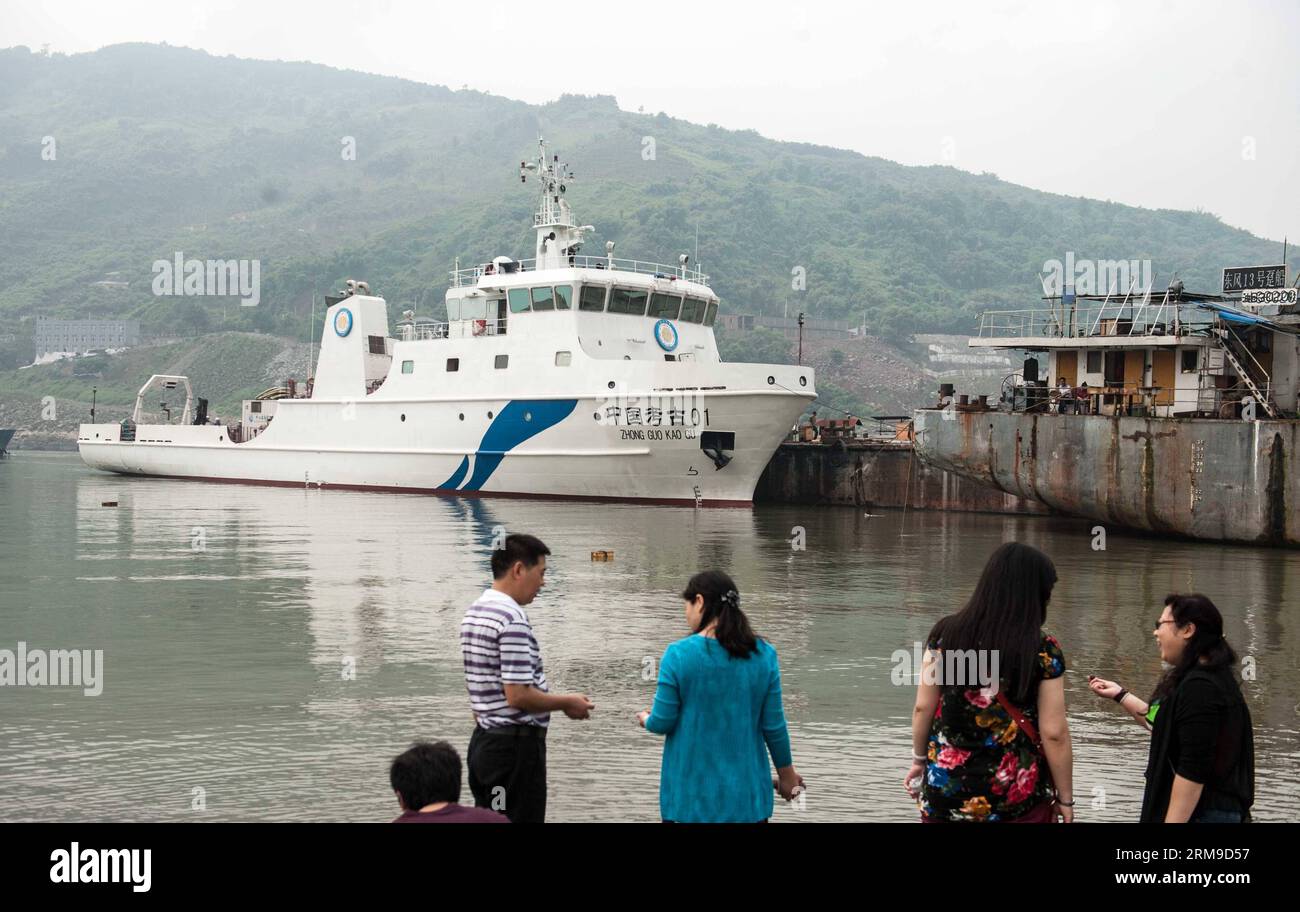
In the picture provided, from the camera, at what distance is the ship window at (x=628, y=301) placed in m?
34.6

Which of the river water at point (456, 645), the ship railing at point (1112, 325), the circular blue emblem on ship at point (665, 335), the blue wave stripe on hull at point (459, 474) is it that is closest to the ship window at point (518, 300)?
the circular blue emblem on ship at point (665, 335)

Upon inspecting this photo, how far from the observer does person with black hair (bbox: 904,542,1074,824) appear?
14.8 ft

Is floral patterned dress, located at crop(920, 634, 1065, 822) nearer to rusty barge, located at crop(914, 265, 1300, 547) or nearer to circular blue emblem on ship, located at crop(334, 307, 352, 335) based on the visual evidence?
rusty barge, located at crop(914, 265, 1300, 547)

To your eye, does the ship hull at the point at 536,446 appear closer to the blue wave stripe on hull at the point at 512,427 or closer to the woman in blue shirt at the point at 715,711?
the blue wave stripe on hull at the point at 512,427

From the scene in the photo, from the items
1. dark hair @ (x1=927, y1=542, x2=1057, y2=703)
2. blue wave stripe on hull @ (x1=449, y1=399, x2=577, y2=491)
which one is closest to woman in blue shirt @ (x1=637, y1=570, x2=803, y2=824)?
dark hair @ (x1=927, y1=542, x2=1057, y2=703)

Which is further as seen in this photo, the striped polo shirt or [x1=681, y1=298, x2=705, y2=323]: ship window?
[x1=681, y1=298, x2=705, y2=323]: ship window

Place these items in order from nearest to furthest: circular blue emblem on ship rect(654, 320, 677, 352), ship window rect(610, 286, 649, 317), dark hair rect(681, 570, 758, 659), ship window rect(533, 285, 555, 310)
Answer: dark hair rect(681, 570, 758, 659) < ship window rect(533, 285, 555, 310) < ship window rect(610, 286, 649, 317) < circular blue emblem on ship rect(654, 320, 677, 352)

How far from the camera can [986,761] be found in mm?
4625

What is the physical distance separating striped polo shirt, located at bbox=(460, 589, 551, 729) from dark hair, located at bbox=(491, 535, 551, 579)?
12 centimetres

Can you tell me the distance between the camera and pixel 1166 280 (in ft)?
593

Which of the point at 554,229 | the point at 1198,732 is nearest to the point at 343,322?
the point at 554,229

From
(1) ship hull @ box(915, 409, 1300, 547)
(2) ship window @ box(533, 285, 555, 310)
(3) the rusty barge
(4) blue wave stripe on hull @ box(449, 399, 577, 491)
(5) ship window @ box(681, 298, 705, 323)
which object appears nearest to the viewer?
(1) ship hull @ box(915, 409, 1300, 547)

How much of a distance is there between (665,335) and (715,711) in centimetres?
3109
